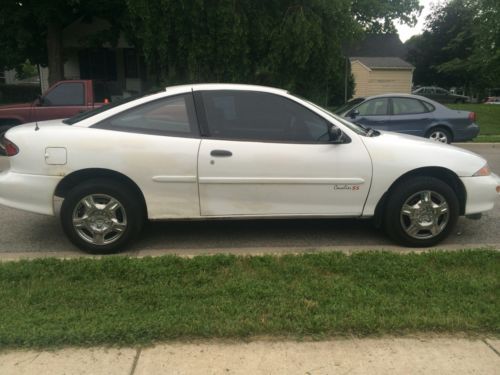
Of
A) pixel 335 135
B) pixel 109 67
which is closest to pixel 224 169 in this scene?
pixel 335 135

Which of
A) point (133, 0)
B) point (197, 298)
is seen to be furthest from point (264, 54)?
point (197, 298)

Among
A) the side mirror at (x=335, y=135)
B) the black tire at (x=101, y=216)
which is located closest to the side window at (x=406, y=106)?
the side mirror at (x=335, y=135)

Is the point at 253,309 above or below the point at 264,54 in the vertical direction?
below

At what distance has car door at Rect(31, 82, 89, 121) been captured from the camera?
982 cm

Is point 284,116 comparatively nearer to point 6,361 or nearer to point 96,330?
point 96,330

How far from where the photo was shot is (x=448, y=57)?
154ft

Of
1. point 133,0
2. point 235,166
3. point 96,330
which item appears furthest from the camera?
point 133,0

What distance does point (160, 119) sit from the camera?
458cm

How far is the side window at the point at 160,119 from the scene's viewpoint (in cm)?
454

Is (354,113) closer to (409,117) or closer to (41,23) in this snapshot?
(409,117)

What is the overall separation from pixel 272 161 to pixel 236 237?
1002 millimetres

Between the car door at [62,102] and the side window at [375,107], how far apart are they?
601 cm

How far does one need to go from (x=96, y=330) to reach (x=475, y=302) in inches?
98.6

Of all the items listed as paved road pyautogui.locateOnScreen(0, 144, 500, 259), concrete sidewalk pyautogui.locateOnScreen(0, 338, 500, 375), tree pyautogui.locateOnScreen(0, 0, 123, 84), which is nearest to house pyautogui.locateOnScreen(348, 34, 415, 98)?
tree pyautogui.locateOnScreen(0, 0, 123, 84)
